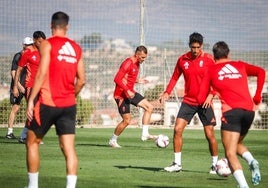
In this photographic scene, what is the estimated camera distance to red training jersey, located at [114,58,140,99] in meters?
18.8

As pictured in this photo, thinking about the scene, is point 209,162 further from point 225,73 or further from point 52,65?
point 52,65

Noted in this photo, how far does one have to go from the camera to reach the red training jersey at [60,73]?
909cm

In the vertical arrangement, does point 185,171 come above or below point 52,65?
below

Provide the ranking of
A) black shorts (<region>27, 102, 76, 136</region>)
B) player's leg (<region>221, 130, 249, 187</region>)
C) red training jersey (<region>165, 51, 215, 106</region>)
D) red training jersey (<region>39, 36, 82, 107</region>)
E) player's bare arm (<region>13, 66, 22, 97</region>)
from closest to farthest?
1. red training jersey (<region>39, 36, 82, 107</region>)
2. black shorts (<region>27, 102, 76, 136</region>)
3. player's leg (<region>221, 130, 249, 187</region>)
4. red training jersey (<region>165, 51, 215, 106</region>)
5. player's bare arm (<region>13, 66, 22, 97</region>)

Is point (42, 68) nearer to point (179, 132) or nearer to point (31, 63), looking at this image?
point (179, 132)

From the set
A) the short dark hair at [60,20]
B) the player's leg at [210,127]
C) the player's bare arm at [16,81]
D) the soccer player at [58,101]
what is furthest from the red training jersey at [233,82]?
the player's bare arm at [16,81]

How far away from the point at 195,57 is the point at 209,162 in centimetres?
263

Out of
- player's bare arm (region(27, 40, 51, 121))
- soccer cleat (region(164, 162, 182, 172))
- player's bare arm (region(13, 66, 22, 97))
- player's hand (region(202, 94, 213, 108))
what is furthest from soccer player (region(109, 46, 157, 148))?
player's bare arm (region(27, 40, 51, 121))

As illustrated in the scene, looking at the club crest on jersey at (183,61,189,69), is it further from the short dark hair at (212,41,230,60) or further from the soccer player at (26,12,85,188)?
the soccer player at (26,12,85,188)

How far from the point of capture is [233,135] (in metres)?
10.0

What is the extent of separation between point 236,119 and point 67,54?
2.68 meters

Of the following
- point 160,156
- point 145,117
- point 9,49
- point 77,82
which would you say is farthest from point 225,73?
point 9,49

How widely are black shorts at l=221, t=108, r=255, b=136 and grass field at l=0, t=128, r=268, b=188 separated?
4.37 ft

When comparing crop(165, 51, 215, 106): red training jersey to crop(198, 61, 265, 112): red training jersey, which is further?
crop(165, 51, 215, 106): red training jersey
